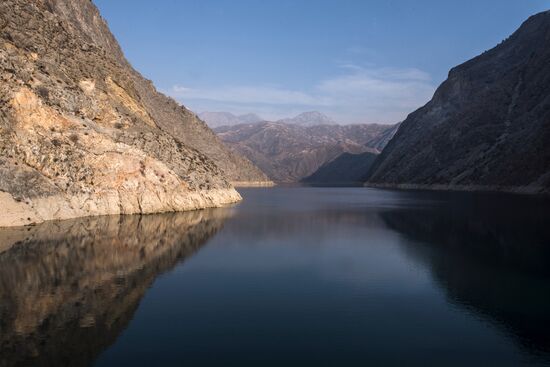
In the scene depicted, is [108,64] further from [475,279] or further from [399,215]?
[475,279]

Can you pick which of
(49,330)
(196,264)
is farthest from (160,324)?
(196,264)

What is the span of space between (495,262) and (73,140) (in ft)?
156

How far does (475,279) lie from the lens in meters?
28.9

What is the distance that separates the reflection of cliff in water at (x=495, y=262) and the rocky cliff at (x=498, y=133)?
62927 mm

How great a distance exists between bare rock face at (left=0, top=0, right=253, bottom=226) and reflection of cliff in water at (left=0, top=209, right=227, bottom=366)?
4421 mm

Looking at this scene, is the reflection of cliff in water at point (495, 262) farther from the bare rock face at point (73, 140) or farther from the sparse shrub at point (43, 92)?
the sparse shrub at point (43, 92)

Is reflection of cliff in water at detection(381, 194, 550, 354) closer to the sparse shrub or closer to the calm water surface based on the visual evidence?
the calm water surface

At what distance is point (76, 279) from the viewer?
27.5 m

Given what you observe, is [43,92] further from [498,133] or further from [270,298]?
[498,133]

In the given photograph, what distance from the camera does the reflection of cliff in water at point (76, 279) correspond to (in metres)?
17.7

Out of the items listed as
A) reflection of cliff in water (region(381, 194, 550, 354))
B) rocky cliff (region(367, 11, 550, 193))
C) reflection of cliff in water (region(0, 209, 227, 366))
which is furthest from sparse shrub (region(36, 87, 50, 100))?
rocky cliff (region(367, 11, 550, 193))

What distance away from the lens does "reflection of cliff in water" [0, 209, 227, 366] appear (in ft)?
Result: 58.1

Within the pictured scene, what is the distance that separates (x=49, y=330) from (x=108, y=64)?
67.6 meters

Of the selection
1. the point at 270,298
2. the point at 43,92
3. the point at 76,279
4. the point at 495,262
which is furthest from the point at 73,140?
the point at 495,262
